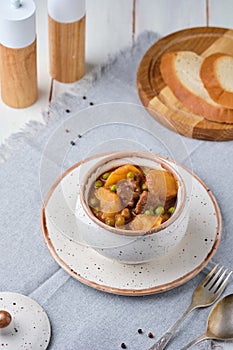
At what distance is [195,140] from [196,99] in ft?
0.39

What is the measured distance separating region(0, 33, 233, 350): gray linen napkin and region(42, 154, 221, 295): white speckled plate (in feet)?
0.10

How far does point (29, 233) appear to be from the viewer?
1806mm

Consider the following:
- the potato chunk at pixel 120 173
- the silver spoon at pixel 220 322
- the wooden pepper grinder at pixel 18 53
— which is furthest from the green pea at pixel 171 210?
the wooden pepper grinder at pixel 18 53

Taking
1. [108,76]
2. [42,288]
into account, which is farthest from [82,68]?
[42,288]

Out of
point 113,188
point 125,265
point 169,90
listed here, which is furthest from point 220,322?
point 169,90

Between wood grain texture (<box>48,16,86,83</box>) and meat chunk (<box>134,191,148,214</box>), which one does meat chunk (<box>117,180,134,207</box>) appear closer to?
meat chunk (<box>134,191,148,214</box>)

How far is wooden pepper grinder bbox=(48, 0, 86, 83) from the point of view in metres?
2.05

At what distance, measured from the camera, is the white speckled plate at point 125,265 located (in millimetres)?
1688

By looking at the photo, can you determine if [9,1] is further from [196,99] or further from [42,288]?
[42,288]

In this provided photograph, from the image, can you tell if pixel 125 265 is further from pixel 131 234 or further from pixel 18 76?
pixel 18 76

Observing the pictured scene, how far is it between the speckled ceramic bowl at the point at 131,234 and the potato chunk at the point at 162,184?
1cm

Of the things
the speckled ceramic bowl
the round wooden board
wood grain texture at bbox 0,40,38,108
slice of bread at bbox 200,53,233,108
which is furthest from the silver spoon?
wood grain texture at bbox 0,40,38,108

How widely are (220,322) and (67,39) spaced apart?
0.89 metres

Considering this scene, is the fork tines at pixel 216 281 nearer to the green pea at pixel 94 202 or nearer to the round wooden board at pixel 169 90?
the green pea at pixel 94 202
